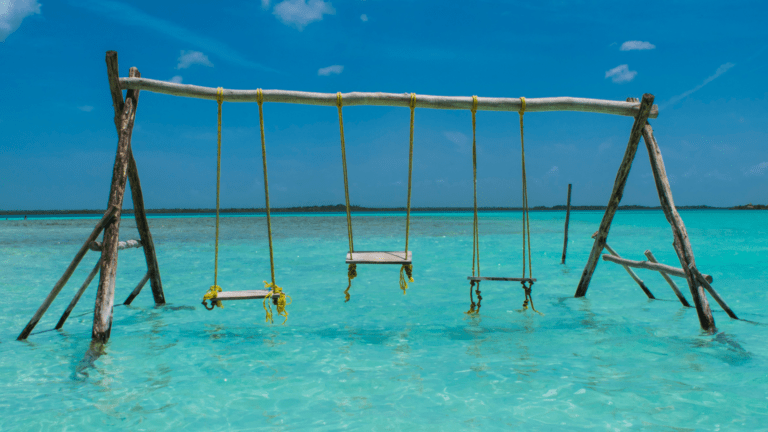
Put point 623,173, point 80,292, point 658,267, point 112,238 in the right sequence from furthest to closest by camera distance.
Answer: point 623,173
point 658,267
point 80,292
point 112,238

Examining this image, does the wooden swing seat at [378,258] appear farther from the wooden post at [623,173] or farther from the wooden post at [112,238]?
the wooden post at [623,173]

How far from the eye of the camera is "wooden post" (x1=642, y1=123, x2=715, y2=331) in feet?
19.3

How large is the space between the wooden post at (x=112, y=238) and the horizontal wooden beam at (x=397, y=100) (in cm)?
40

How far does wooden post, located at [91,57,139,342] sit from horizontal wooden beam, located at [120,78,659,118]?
40 cm

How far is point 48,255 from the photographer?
16844 mm

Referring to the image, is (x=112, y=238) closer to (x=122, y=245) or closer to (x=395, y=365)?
(x=122, y=245)

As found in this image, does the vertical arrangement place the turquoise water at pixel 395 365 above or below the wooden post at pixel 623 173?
below

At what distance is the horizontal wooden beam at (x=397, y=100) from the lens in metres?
5.60

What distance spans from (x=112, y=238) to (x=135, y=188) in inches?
55.8

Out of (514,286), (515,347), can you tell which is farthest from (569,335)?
(514,286)

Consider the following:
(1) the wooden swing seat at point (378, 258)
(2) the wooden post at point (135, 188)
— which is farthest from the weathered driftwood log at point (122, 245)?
(1) the wooden swing seat at point (378, 258)

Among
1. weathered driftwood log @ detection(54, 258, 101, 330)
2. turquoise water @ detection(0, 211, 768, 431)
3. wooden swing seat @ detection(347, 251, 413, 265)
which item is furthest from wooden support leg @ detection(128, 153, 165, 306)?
wooden swing seat @ detection(347, 251, 413, 265)

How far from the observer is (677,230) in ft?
19.9

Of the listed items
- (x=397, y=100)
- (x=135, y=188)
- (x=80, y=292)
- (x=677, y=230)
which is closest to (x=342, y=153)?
(x=397, y=100)
